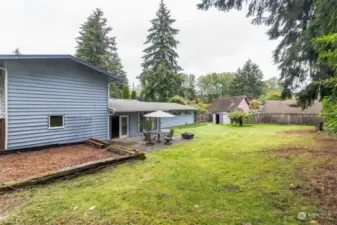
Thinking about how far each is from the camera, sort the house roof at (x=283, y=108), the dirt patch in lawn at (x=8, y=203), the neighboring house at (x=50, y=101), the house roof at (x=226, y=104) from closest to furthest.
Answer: the dirt patch in lawn at (x=8, y=203) < the neighboring house at (x=50, y=101) < the house roof at (x=283, y=108) < the house roof at (x=226, y=104)

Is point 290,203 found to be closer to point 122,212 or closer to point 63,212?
point 122,212

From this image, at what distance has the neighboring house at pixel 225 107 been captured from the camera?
24.0m

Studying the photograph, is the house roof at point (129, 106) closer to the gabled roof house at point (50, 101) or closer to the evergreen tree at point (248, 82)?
the gabled roof house at point (50, 101)

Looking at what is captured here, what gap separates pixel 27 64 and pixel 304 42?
10195mm

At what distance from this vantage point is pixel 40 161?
6.65 m

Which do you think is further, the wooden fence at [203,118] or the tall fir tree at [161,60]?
the tall fir tree at [161,60]

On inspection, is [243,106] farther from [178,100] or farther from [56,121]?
[56,121]

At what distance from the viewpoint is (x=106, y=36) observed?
3144 cm

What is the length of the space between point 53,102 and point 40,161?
339 cm

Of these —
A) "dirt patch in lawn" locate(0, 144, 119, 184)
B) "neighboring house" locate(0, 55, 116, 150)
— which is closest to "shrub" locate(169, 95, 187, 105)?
"neighboring house" locate(0, 55, 116, 150)

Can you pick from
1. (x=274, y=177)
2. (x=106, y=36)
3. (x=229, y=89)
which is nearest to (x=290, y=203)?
(x=274, y=177)

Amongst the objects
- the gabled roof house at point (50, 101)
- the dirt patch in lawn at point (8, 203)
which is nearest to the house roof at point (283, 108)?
the gabled roof house at point (50, 101)

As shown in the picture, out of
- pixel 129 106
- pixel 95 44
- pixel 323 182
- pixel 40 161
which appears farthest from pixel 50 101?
pixel 95 44

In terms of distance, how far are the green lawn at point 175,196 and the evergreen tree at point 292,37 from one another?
103 inches
